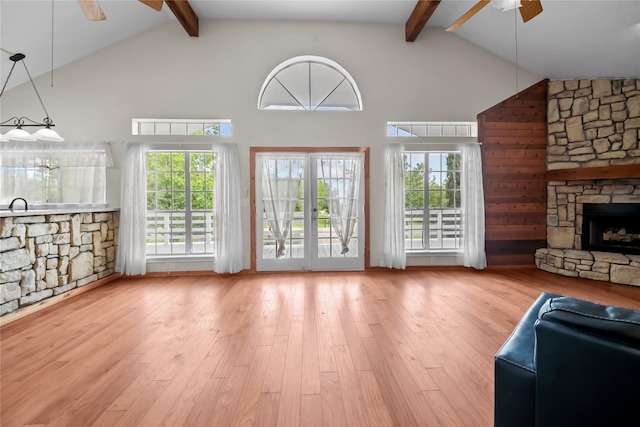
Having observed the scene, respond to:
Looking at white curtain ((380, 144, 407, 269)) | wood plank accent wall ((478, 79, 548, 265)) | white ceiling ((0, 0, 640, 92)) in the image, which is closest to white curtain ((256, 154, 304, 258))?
white curtain ((380, 144, 407, 269))

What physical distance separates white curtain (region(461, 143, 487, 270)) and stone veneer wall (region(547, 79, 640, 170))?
1339mm

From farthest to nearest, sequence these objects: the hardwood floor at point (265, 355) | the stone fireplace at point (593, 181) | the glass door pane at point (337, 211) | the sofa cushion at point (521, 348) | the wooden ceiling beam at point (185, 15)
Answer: the glass door pane at point (337, 211) → the stone fireplace at point (593, 181) → the wooden ceiling beam at point (185, 15) → the hardwood floor at point (265, 355) → the sofa cushion at point (521, 348)

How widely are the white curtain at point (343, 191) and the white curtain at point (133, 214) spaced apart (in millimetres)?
2887

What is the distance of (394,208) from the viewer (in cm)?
486

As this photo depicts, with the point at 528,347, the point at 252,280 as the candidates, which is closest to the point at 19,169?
the point at 252,280

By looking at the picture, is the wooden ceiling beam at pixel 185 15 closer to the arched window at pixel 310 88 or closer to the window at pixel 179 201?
the arched window at pixel 310 88

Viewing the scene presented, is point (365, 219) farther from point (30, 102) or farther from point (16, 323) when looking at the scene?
point (30, 102)

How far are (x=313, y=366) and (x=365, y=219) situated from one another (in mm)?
3105

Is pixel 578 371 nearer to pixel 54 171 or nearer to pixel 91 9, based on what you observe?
pixel 91 9

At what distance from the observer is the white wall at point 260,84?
4688mm

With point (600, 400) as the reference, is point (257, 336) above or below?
below

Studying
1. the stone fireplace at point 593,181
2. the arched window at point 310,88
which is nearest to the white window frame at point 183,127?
the arched window at point 310,88

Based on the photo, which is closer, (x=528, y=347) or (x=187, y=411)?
(x=528, y=347)

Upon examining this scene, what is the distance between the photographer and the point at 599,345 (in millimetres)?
940
